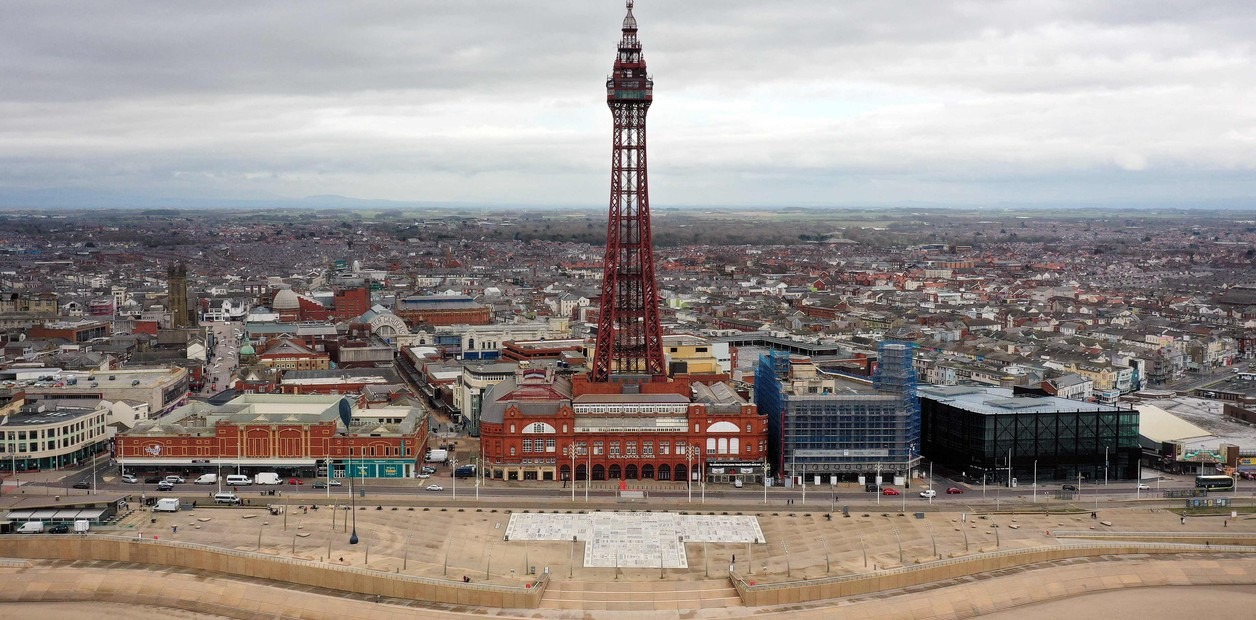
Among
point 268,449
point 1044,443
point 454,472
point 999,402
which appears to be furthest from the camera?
point 999,402

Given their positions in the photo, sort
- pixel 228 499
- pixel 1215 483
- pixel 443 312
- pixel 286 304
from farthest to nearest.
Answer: pixel 286 304 < pixel 443 312 < pixel 1215 483 < pixel 228 499

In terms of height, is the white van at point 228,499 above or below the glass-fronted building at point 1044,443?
below

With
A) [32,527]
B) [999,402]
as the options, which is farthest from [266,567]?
[999,402]

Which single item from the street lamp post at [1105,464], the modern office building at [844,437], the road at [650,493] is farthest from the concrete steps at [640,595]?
the street lamp post at [1105,464]

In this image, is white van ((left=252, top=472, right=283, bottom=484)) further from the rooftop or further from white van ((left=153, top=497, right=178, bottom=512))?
the rooftop

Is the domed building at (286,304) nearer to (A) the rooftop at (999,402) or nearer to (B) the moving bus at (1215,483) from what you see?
(A) the rooftop at (999,402)

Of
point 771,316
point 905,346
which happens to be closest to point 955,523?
point 905,346

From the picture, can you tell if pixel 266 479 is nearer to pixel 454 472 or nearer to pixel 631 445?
pixel 454 472
